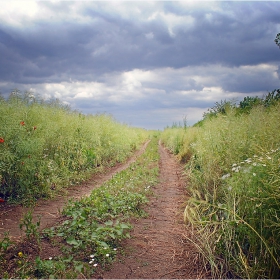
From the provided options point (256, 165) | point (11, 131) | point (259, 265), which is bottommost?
point (259, 265)

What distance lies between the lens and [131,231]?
469 cm

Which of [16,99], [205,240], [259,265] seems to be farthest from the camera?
[16,99]

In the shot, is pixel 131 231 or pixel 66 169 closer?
pixel 131 231

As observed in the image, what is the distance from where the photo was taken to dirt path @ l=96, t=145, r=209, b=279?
3482 millimetres

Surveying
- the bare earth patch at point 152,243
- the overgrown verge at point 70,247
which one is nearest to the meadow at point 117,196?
the overgrown verge at point 70,247

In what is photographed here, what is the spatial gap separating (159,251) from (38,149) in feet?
12.3

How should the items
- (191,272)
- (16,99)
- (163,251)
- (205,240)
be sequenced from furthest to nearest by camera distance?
(16,99) → (163,251) → (205,240) → (191,272)

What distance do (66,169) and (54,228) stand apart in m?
3.90

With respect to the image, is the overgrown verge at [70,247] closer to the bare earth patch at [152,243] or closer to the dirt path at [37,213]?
the bare earth patch at [152,243]

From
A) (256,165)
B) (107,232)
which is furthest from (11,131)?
(256,165)

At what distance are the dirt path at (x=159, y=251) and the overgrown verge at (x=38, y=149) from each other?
2.75m

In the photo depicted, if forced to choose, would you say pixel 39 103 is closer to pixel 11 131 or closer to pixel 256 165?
pixel 11 131

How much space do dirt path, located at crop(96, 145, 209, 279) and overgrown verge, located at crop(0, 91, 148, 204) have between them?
2753 mm

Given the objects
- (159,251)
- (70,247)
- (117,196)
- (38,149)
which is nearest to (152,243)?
(159,251)
